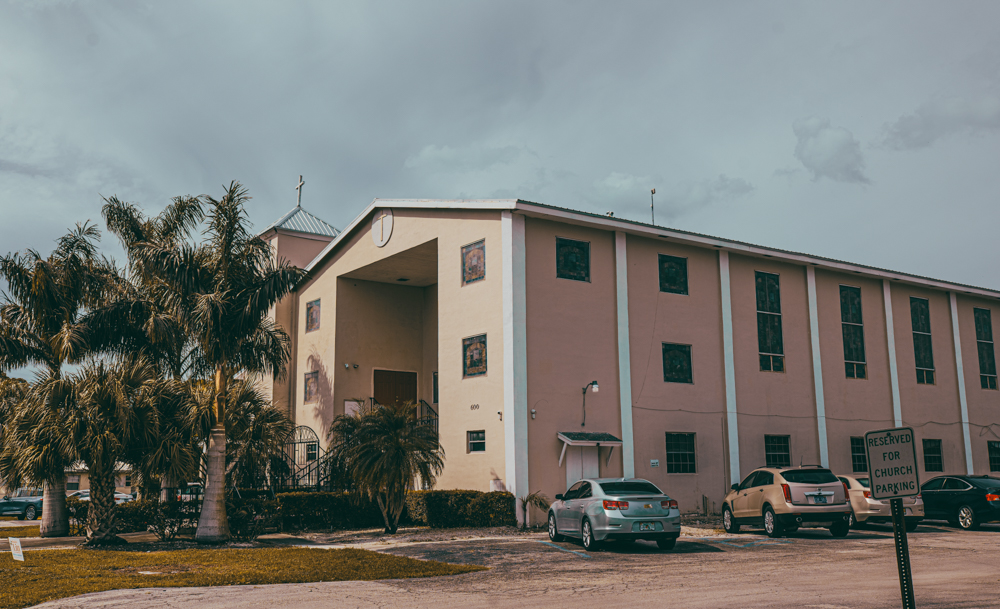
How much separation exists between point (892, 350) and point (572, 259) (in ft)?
49.1

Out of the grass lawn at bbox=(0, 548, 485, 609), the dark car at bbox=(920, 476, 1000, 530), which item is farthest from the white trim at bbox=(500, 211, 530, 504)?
the dark car at bbox=(920, 476, 1000, 530)

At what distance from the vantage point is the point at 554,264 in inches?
965

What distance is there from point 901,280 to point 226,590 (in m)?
29.0

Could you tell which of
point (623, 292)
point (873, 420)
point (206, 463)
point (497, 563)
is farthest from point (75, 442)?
point (873, 420)

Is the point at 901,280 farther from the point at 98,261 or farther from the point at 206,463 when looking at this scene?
the point at 98,261

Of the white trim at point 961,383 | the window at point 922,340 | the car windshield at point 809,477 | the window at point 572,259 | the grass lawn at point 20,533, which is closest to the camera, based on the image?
the car windshield at point 809,477

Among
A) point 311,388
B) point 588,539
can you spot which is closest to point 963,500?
point 588,539

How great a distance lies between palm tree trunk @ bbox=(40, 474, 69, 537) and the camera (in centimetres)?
2244

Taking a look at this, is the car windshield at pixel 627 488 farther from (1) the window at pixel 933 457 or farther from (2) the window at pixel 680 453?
(1) the window at pixel 933 457

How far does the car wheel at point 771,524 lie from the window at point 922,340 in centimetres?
1683

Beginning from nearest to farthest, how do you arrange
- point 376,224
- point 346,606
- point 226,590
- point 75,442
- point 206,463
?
point 346,606, point 226,590, point 75,442, point 206,463, point 376,224

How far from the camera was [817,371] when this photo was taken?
29344 millimetres

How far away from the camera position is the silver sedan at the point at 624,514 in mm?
15945

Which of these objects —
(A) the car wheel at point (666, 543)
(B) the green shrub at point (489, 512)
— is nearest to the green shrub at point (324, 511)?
(B) the green shrub at point (489, 512)
